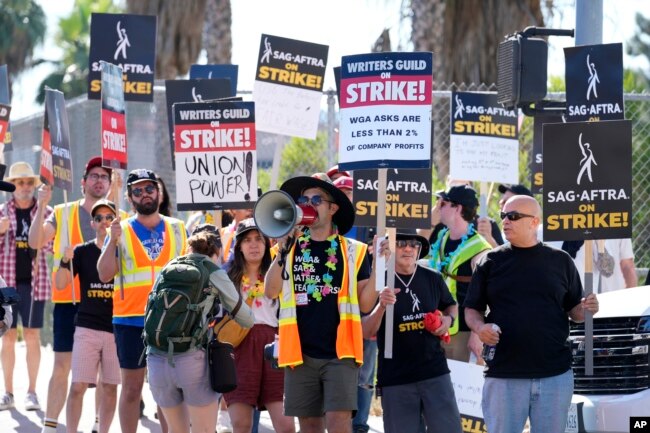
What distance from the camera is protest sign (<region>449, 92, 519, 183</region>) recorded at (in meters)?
12.2

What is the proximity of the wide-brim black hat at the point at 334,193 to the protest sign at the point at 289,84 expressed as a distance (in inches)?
151

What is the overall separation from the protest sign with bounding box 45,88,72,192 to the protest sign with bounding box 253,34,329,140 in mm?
1862

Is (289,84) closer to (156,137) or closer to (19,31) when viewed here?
(156,137)

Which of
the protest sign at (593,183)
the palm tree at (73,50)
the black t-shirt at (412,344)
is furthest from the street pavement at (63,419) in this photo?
the palm tree at (73,50)

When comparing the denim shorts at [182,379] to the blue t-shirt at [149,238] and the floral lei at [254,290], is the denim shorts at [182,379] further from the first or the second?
the blue t-shirt at [149,238]

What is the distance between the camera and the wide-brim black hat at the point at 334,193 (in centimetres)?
838

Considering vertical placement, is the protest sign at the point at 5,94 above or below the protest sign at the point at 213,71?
below

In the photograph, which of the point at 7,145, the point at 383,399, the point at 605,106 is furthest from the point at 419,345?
the point at 7,145

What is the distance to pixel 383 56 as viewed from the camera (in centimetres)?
888

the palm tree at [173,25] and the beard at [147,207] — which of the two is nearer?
the beard at [147,207]

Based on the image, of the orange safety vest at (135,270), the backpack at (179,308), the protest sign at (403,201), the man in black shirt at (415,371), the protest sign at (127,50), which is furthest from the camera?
the protest sign at (127,50)

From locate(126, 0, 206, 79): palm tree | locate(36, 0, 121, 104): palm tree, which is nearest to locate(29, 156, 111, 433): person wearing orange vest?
locate(126, 0, 206, 79): palm tree

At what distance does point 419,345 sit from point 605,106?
3.00 m

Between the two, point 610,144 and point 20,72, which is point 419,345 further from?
point 20,72
